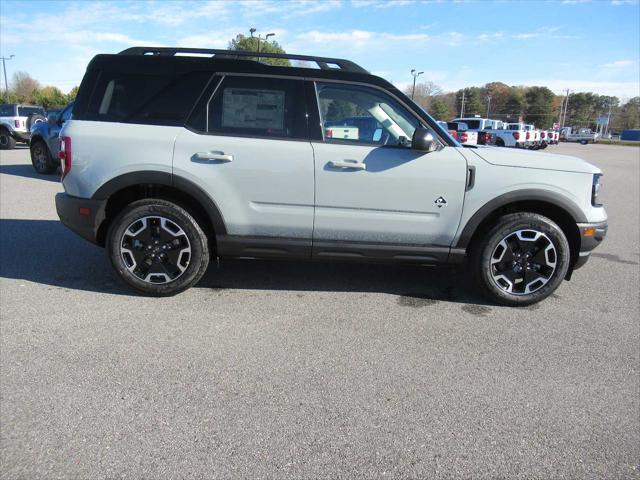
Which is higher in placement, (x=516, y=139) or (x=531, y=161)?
(x=516, y=139)

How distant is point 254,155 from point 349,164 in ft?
2.60

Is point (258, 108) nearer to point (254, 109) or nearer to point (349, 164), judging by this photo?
point (254, 109)

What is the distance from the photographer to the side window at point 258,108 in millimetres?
4027

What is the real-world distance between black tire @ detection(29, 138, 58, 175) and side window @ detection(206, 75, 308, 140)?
29.3ft

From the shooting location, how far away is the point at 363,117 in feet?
13.5

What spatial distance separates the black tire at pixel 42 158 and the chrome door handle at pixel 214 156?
896 cm

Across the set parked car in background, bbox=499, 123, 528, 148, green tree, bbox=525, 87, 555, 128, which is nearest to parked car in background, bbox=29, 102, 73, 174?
parked car in background, bbox=499, 123, 528, 148

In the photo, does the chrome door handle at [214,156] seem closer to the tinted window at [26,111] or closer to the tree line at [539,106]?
the tinted window at [26,111]

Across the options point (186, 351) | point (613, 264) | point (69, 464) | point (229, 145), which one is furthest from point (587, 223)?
point (69, 464)

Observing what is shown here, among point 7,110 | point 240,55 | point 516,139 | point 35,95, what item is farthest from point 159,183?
point 35,95

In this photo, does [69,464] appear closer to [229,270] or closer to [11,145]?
[229,270]

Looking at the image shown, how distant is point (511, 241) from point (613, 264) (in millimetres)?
2449

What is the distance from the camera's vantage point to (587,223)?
4160mm

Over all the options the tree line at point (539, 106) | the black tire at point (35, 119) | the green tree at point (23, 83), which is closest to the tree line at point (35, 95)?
the green tree at point (23, 83)
